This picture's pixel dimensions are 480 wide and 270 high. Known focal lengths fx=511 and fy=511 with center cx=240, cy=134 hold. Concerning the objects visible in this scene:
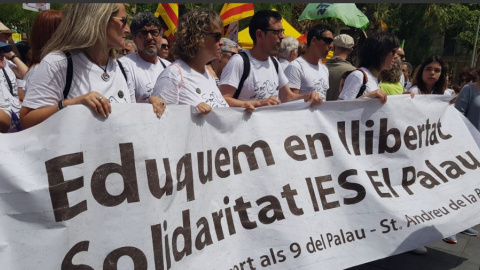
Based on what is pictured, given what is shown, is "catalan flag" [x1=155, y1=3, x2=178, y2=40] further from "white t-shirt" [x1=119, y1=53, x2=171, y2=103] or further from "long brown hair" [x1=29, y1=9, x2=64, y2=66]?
"long brown hair" [x1=29, y1=9, x2=64, y2=66]

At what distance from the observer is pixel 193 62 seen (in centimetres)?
312

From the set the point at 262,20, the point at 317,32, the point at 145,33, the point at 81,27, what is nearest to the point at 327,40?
the point at 317,32

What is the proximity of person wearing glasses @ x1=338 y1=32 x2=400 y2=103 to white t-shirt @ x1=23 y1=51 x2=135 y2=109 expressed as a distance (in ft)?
6.62

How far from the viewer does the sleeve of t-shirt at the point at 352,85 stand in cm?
399

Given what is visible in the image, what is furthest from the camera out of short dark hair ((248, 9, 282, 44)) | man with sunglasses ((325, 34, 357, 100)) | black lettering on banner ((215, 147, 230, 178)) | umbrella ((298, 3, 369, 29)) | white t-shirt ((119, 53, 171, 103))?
umbrella ((298, 3, 369, 29))

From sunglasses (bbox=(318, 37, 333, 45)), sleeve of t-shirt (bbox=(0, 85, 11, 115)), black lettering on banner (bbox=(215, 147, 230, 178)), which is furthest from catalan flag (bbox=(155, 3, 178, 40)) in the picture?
black lettering on banner (bbox=(215, 147, 230, 178))

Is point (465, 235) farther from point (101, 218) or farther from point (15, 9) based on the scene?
point (15, 9)

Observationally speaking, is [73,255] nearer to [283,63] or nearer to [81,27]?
[81,27]

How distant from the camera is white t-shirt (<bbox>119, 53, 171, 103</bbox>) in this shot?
12.4ft

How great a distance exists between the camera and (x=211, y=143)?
2.86 m

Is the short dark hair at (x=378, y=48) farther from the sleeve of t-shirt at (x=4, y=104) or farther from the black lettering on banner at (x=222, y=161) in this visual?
the sleeve of t-shirt at (x=4, y=104)

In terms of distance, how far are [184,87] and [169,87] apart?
0.10m

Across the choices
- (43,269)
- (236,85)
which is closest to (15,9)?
(236,85)

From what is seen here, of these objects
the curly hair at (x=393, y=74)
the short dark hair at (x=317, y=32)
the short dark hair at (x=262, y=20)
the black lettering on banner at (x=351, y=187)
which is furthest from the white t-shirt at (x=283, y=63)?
the black lettering on banner at (x=351, y=187)
